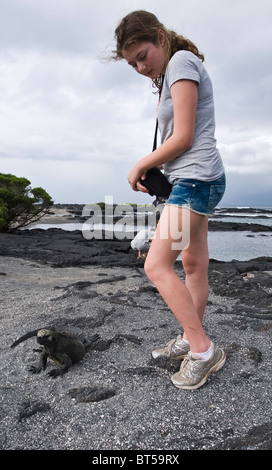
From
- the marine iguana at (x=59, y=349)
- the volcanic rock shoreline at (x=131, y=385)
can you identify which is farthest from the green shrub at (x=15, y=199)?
the marine iguana at (x=59, y=349)

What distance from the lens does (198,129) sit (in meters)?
2.02

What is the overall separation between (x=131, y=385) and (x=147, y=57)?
189 centimetres

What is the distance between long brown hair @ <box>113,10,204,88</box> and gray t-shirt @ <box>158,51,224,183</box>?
15cm

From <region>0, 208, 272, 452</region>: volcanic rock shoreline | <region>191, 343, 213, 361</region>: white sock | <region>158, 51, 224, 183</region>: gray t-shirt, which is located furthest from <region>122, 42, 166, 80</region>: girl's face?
<region>0, 208, 272, 452</region>: volcanic rock shoreline

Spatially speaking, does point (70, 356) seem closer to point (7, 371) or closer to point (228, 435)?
point (7, 371)

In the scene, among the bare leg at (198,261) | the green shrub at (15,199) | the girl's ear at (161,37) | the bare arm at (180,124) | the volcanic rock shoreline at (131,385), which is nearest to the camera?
the volcanic rock shoreline at (131,385)

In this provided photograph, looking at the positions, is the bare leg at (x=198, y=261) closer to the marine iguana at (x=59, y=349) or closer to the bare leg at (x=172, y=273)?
the bare leg at (x=172, y=273)

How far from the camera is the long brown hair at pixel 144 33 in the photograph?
191cm

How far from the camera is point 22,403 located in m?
2.01

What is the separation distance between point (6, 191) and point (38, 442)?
13312mm

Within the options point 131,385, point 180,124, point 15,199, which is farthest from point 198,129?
point 15,199

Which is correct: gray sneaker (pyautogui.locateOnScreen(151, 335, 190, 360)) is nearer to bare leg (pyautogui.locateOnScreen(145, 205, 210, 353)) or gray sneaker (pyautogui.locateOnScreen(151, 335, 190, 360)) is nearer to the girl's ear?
bare leg (pyautogui.locateOnScreen(145, 205, 210, 353))

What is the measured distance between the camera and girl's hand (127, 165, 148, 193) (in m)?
2.06

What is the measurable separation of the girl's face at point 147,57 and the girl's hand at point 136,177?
555 mm
